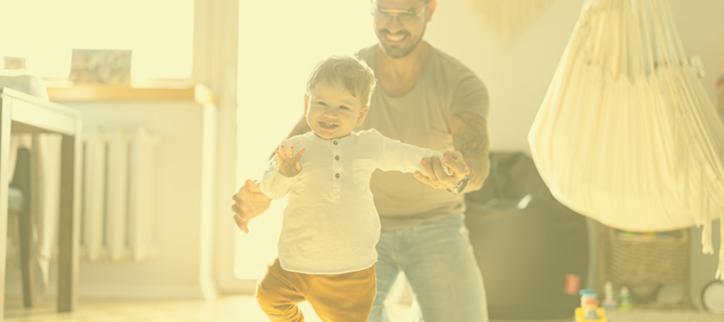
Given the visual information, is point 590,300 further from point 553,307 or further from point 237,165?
point 237,165

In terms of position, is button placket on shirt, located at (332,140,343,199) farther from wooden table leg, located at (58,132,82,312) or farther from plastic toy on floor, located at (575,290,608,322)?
wooden table leg, located at (58,132,82,312)

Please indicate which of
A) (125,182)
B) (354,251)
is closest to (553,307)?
(354,251)

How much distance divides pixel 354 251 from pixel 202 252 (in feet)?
5.33

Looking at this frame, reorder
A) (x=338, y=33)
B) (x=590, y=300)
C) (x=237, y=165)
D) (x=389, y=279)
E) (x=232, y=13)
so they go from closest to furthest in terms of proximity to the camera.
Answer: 1. (x=389, y=279)
2. (x=590, y=300)
3. (x=338, y=33)
4. (x=232, y=13)
5. (x=237, y=165)

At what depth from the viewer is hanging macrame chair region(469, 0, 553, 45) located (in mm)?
2166

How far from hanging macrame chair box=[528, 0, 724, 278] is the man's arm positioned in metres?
0.37

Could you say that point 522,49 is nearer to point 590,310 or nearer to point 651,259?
point 651,259

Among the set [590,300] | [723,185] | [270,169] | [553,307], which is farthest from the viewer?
[553,307]

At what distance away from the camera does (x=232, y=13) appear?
6.60ft

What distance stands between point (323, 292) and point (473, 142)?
41 cm

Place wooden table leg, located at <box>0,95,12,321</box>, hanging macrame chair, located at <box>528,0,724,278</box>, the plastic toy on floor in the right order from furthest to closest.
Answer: the plastic toy on floor → wooden table leg, located at <box>0,95,12,321</box> → hanging macrame chair, located at <box>528,0,724,278</box>

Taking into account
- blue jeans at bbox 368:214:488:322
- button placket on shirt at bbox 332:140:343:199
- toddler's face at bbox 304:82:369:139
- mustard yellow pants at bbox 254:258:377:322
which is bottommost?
blue jeans at bbox 368:214:488:322

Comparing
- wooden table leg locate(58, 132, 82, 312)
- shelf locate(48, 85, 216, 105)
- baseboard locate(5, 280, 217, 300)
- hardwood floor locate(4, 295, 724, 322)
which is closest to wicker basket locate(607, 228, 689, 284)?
hardwood floor locate(4, 295, 724, 322)

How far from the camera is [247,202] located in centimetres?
65
